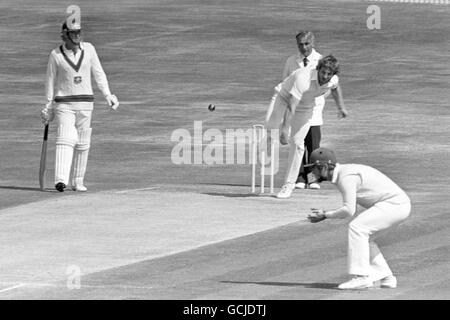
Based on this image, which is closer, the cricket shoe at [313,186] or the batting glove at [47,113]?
the batting glove at [47,113]

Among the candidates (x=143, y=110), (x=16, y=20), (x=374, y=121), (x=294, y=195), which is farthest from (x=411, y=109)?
(x=16, y=20)

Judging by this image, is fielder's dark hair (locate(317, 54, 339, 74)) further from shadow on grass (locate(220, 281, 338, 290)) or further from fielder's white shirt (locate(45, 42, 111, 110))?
shadow on grass (locate(220, 281, 338, 290))

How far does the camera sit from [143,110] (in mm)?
31672

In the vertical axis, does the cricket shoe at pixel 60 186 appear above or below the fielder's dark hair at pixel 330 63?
below

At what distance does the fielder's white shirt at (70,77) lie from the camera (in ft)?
75.1

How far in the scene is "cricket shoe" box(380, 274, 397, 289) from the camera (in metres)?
15.6

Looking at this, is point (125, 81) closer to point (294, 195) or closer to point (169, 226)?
point (294, 195)

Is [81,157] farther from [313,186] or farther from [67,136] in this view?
[313,186]

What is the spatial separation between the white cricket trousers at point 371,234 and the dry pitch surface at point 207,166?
0.33 m

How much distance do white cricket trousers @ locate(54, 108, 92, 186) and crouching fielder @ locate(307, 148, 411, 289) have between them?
304 inches

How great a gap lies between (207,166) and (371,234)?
1058 cm

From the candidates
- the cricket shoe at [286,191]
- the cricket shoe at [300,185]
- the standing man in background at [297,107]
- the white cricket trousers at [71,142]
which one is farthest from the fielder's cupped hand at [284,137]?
the white cricket trousers at [71,142]

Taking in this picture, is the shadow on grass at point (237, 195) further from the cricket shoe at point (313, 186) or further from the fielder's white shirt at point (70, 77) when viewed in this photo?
the fielder's white shirt at point (70, 77)

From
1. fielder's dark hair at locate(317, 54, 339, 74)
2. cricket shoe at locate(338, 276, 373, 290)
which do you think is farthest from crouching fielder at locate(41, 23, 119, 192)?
cricket shoe at locate(338, 276, 373, 290)
